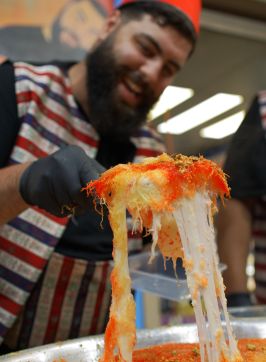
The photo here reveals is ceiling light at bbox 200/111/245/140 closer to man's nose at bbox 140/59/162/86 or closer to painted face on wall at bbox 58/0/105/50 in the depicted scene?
painted face on wall at bbox 58/0/105/50

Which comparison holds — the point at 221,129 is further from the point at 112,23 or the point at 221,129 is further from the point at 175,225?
the point at 175,225

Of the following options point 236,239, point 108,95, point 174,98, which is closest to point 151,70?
point 108,95

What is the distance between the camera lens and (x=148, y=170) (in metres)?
0.74

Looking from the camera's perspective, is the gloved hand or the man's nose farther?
the man's nose

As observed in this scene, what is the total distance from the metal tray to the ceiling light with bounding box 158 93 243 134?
6.31ft

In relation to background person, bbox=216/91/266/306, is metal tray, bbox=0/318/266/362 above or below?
below

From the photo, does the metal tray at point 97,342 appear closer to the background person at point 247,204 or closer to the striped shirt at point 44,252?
the striped shirt at point 44,252

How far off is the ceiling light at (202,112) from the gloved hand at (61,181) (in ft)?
6.33

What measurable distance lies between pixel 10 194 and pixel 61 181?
0.19 metres

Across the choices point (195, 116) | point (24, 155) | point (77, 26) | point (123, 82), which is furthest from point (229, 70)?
point (24, 155)

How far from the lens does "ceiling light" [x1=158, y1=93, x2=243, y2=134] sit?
2961mm

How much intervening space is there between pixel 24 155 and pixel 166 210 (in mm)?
714

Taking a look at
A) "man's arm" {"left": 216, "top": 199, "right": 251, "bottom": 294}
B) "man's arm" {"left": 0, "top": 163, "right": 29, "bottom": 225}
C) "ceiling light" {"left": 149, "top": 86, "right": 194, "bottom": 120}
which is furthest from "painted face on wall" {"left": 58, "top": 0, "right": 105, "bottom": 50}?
"man's arm" {"left": 0, "top": 163, "right": 29, "bottom": 225}

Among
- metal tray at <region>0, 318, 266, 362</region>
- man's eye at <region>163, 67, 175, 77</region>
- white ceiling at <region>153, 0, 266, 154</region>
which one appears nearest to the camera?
metal tray at <region>0, 318, 266, 362</region>
